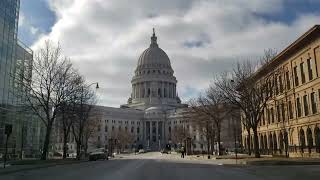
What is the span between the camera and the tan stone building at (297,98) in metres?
46.3

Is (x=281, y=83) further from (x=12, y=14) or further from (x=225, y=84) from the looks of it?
(x=12, y=14)

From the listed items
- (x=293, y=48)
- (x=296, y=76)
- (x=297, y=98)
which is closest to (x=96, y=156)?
(x=297, y=98)

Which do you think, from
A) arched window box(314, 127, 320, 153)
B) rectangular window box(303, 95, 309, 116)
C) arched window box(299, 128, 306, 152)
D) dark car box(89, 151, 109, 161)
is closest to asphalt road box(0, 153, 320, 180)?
arched window box(314, 127, 320, 153)

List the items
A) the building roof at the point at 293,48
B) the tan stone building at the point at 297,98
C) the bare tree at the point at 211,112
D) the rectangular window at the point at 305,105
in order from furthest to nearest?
the bare tree at the point at 211,112 → the rectangular window at the point at 305,105 → the tan stone building at the point at 297,98 → the building roof at the point at 293,48

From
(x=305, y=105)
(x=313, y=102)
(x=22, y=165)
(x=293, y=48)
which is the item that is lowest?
(x=22, y=165)

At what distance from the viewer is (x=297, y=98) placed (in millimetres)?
52250

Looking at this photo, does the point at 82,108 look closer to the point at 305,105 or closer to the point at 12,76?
the point at 12,76

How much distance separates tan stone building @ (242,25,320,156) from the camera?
1822 inches

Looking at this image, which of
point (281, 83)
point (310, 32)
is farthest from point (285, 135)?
point (310, 32)

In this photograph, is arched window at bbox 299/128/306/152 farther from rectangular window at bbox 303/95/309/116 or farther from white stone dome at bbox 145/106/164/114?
white stone dome at bbox 145/106/164/114

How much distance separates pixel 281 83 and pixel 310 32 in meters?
13.3

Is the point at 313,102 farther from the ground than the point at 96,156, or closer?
farther from the ground

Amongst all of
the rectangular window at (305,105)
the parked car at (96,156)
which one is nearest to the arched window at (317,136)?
the rectangular window at (305,105)

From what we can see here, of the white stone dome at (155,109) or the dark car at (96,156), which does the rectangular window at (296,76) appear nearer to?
the dark car at (96,156)
